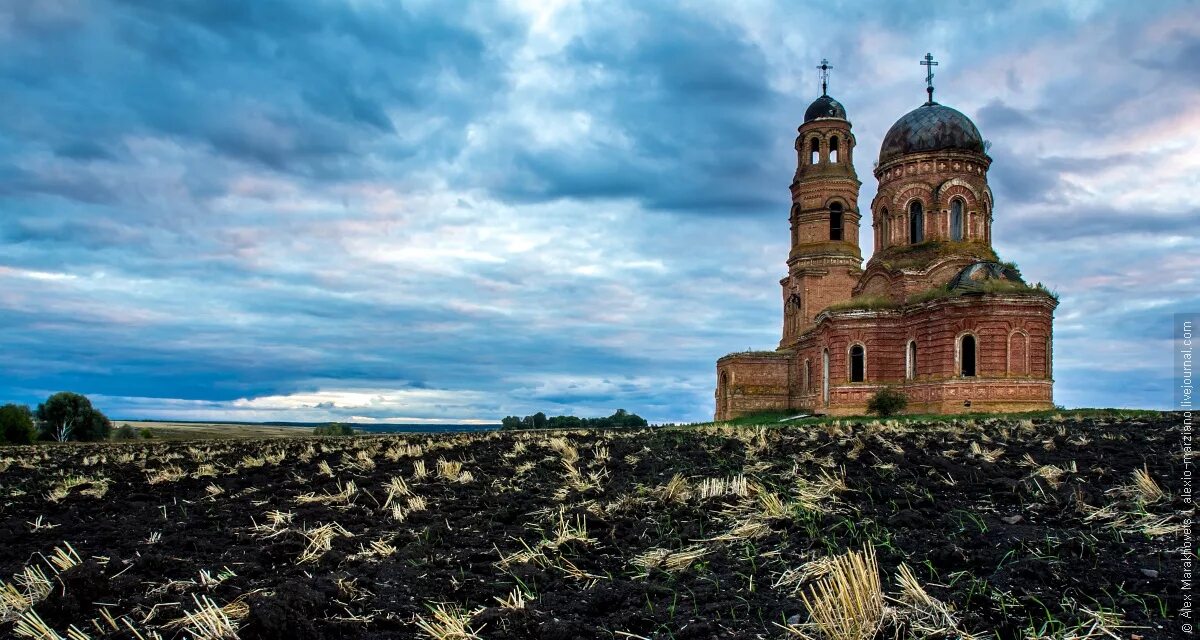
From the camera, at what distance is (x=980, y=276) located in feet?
105

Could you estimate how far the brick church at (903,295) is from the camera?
3097 cm

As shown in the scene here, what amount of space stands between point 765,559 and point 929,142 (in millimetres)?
37207

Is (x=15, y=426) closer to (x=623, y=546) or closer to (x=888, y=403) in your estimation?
(x=888, y=403)

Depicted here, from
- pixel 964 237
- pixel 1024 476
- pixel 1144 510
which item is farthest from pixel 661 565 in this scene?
pixel 964 237

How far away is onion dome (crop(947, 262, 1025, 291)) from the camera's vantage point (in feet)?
104

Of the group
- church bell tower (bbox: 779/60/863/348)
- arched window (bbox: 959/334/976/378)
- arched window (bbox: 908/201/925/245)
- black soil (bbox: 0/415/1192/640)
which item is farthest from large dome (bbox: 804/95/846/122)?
black soil (bbox: 0/415/1192/640)

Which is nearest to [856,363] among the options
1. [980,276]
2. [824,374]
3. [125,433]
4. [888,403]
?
[824,374]

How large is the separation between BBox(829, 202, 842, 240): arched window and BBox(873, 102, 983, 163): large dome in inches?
242

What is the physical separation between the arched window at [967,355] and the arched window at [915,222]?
794 centimetres

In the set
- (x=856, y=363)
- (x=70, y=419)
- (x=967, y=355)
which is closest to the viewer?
(x=967, y=355)

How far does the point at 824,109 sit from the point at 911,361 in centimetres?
1878

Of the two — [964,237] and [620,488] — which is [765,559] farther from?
[964,237]

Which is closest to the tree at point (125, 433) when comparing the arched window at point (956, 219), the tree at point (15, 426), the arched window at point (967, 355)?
the tree at point (15, 426)

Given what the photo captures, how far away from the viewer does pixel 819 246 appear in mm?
45500
